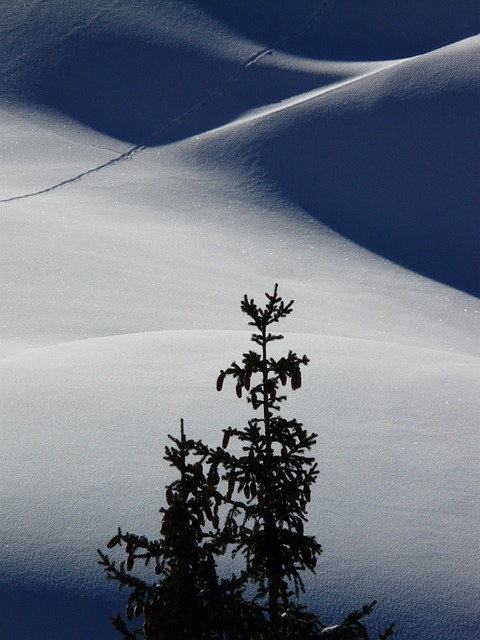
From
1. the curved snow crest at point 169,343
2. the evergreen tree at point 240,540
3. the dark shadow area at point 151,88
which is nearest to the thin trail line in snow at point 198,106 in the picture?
the dark shadow area at point 151,88

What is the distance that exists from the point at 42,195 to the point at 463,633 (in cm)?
1958

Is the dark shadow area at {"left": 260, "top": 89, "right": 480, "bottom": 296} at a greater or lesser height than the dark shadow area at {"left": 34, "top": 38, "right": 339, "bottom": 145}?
lesser

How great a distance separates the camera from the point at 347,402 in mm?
10727

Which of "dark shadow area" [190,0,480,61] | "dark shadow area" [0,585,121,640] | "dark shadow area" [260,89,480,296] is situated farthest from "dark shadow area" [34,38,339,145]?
"dark shadow area" [0,585,121,640]

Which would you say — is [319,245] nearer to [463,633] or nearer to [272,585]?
[463,633]

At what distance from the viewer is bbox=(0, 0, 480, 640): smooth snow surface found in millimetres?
8391


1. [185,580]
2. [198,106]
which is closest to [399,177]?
[198,106]

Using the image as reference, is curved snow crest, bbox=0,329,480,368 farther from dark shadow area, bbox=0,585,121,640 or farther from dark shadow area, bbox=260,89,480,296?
dark shadow area, bbox=260,89,480,296

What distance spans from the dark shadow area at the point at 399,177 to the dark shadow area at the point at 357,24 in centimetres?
683

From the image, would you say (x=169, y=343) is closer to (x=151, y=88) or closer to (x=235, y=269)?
(x=235, y=269)

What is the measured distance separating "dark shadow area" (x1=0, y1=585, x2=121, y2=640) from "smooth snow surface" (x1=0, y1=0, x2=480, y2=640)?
16 mm

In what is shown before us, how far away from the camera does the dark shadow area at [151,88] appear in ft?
98.8

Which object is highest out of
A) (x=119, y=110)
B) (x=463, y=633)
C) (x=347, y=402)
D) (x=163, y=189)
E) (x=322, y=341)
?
(x=119, y=110)

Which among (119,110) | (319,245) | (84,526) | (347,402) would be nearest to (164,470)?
(84,526)
